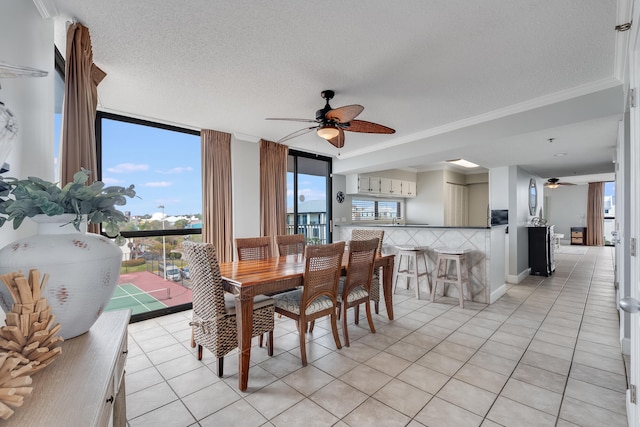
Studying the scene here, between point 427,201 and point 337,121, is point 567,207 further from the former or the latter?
point 337,121

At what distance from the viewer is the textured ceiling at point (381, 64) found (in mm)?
1764

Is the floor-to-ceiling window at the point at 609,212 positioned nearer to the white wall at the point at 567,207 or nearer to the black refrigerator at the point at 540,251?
the white wall at the point at 567,207

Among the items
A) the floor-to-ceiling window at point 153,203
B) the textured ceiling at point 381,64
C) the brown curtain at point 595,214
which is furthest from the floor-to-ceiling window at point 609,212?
the floor-to-ceiling window at point 153,203

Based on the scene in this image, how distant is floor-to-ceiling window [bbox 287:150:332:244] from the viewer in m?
5.17

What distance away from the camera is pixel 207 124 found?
375 centimetres

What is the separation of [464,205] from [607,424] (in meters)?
7.10

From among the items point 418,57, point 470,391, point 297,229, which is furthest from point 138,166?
point 470,391

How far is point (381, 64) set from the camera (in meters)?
2.33

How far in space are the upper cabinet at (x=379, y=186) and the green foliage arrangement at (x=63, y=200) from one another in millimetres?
4875

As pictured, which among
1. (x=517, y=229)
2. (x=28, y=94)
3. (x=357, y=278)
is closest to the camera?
(x=28, y=94)

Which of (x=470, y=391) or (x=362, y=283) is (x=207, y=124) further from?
(x=470, y=391)

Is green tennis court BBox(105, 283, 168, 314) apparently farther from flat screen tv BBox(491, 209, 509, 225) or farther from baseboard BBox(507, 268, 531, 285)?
baseboard BBox(507, 268, 531, 285)

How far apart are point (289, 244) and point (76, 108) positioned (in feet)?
7.88

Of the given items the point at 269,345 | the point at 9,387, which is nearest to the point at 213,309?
the point at 269,345
